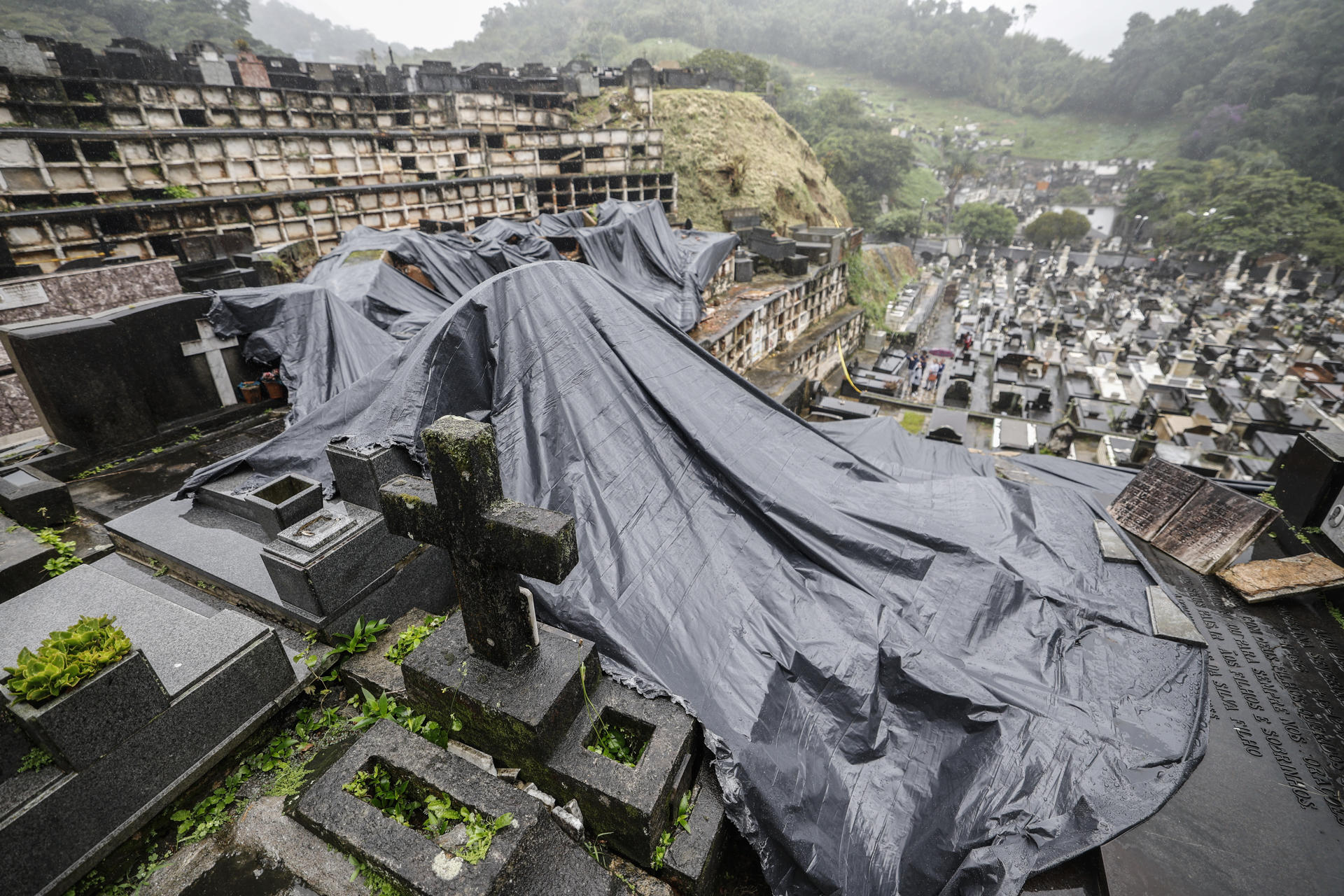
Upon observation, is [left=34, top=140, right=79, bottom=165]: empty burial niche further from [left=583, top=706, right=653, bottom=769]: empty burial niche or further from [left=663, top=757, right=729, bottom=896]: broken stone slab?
[left=663, top=757, right=729, bottom=896]: broken stone slab

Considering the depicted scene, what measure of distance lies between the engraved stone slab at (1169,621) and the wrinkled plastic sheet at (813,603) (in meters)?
0.09

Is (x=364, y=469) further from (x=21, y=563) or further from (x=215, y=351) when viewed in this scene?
(x=215, y=351)

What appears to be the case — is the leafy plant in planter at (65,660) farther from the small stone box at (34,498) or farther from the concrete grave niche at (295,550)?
the small stone box at (34,498)

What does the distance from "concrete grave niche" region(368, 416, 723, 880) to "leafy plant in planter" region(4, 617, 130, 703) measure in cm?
130

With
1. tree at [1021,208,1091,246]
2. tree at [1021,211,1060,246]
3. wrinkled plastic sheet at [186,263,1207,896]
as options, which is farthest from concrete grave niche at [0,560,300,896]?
tree at [1021,208,1091,246]

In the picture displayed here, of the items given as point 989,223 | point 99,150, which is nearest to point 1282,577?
point 99,150

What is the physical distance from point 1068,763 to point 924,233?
206 feet

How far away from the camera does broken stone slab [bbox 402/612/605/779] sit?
300 cm

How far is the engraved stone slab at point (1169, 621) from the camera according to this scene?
4.62 m

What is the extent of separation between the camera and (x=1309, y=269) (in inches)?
1459

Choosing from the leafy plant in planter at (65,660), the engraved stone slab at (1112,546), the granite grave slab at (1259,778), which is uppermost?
the leafy plant in planter at (65,660)

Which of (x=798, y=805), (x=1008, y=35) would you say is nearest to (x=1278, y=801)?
(x=798, y=805)

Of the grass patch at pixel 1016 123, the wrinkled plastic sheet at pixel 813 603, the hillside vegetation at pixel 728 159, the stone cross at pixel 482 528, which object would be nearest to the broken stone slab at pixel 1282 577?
the wrinkled plastic sheet at pixel 813 603

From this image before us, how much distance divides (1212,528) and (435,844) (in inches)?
300
